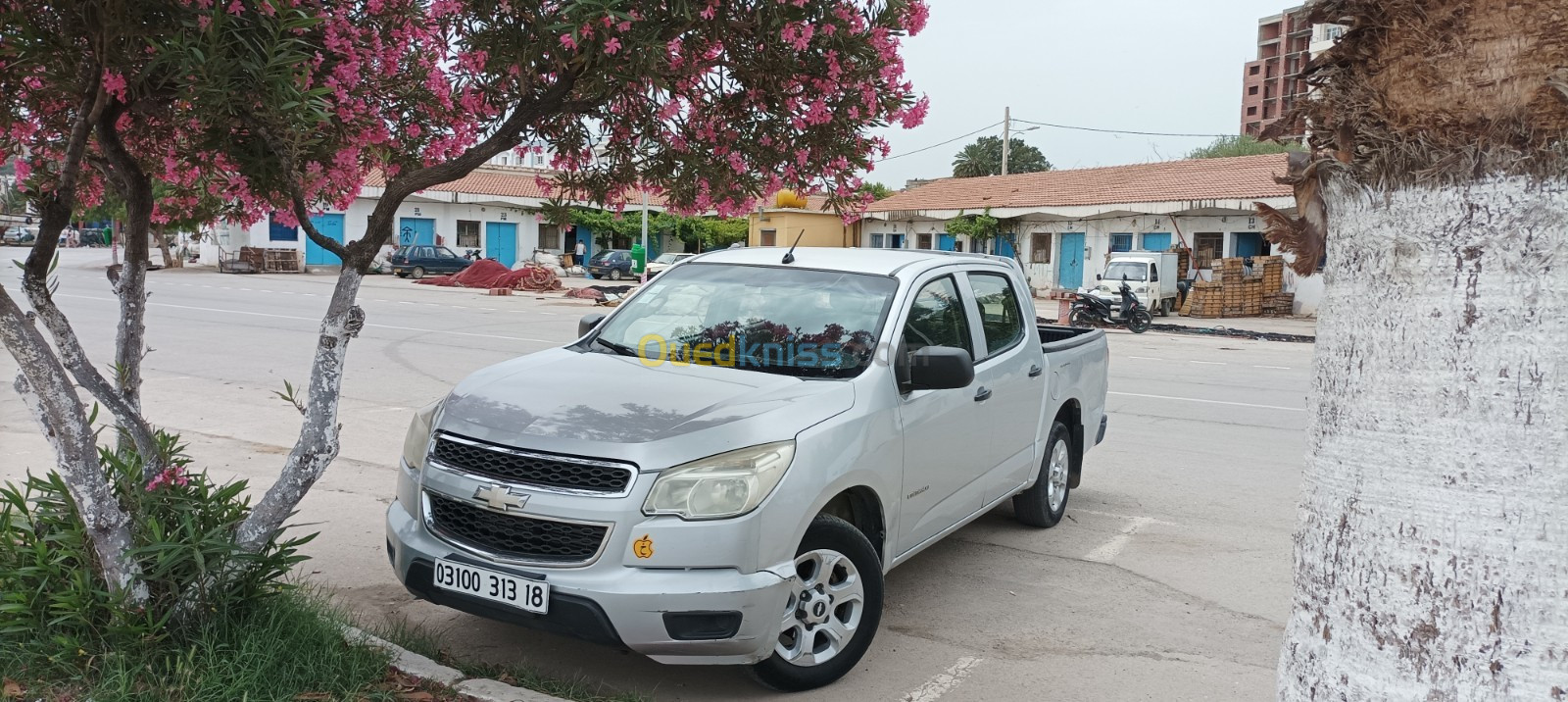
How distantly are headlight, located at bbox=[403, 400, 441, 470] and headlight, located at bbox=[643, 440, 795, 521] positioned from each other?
110 cm

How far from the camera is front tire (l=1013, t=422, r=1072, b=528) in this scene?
6191mm

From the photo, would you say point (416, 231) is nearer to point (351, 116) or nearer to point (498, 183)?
point (498, 183)

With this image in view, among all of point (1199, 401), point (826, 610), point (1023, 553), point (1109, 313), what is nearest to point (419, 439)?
point (826, 610)

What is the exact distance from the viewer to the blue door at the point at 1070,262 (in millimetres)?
36219

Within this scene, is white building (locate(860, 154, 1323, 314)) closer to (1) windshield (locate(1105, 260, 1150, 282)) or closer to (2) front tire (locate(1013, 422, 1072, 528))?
(1) windshield (locate(1105, 260, 1150, 282))

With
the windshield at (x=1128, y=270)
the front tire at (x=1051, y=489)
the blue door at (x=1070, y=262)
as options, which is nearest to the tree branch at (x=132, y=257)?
the front tire at (x=1051, y=489)

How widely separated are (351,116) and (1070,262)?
34.9m

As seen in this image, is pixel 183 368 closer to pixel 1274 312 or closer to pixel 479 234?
pixel 1274 312

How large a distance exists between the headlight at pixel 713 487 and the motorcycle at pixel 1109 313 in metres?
21.5

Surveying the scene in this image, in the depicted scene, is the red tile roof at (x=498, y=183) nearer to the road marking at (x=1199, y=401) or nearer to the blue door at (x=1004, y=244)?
the blue door at (x=1004, y=244)

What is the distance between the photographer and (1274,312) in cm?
3002

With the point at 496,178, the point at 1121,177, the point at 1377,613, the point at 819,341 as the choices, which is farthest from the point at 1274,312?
the point at 496,178

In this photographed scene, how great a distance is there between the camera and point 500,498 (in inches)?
145

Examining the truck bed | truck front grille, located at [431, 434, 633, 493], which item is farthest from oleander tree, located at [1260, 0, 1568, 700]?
the truck bed
